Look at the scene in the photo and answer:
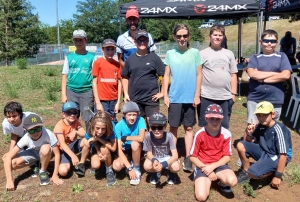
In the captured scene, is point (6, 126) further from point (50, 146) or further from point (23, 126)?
point (50, 146)

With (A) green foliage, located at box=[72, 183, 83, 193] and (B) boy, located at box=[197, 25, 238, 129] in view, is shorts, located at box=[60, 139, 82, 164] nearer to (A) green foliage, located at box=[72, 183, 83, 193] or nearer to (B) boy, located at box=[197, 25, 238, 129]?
(A) green foliage, located at box=[72, 183, 83, 193]

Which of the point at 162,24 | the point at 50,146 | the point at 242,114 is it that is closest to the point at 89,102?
the point at 50,146

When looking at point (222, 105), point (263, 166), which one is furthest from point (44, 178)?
point (263, 166)

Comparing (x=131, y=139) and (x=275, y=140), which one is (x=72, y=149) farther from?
(x=275, y=140)

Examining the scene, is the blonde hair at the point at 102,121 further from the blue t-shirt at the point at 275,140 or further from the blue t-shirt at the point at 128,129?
the blue t-shirt at the point at 275,140

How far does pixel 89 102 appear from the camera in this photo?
451 cm

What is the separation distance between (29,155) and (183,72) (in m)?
2.20

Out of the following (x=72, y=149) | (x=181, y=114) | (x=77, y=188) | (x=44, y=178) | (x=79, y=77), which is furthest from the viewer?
(x=79, y=77)

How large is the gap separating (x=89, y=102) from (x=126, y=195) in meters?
1.54

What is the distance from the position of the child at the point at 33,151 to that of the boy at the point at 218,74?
201cm

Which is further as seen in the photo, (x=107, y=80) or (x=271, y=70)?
(x=107, y=80)

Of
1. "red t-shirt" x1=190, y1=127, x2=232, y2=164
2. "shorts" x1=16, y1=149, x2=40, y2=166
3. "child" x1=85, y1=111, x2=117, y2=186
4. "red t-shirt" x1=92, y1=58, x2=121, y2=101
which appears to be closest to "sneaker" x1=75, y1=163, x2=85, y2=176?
"child" x1=85, y1=111, x2=117, y2=186

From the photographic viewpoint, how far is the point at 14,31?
119ft

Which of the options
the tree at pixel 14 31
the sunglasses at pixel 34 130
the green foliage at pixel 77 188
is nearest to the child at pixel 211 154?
the green foliage at pixel 77 188
